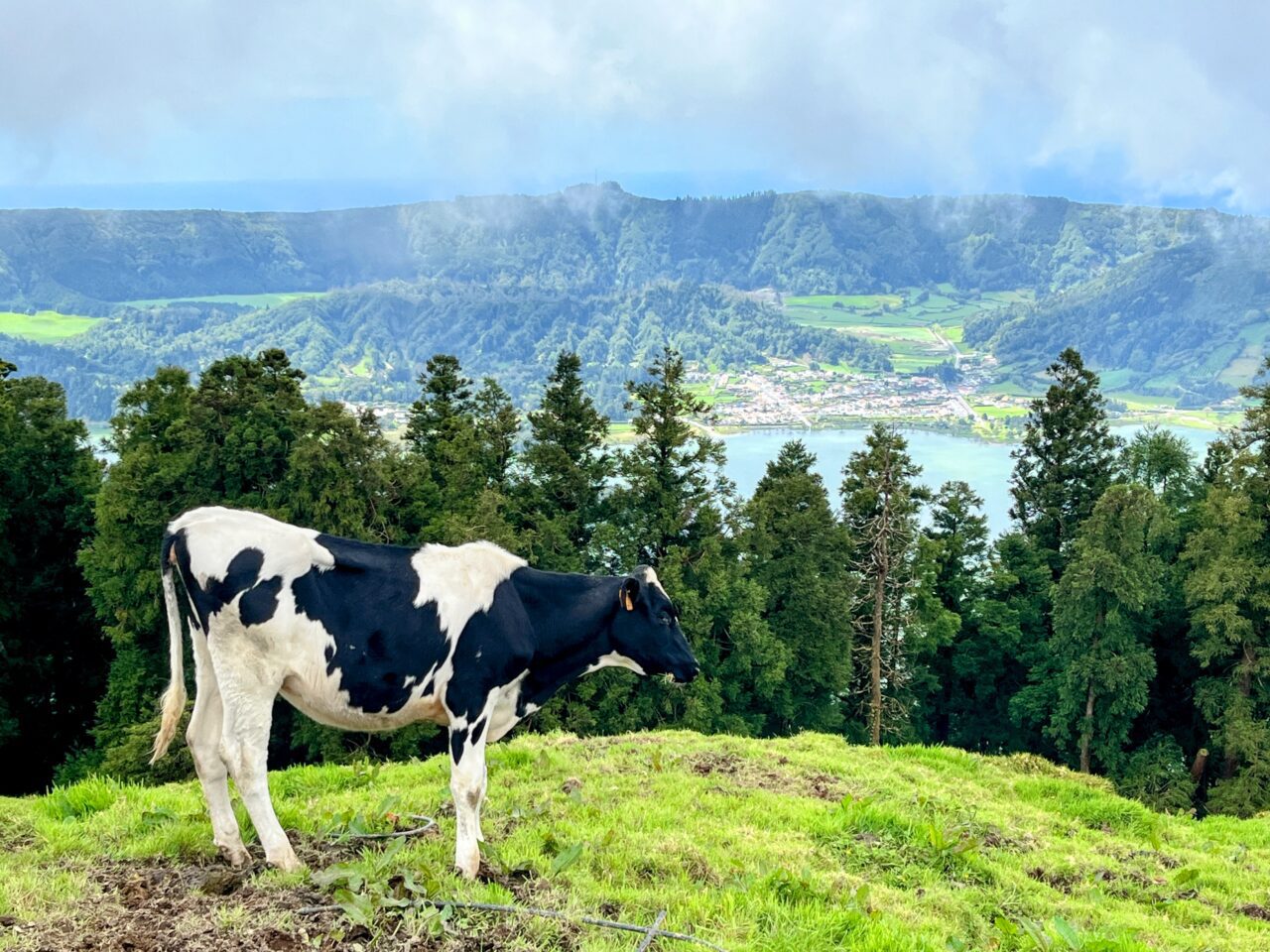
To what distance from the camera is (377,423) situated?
30828mm

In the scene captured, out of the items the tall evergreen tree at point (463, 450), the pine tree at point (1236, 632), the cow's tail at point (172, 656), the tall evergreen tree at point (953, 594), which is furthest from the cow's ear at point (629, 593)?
the tall evergreen tree at point (953, 594)

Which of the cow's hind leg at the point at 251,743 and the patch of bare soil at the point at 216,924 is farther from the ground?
the cow's hind leg at the point at 251,743

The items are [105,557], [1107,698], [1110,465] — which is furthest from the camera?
[1110,465]

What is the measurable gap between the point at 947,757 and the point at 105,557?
23.4 metres

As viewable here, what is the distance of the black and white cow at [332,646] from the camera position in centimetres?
691

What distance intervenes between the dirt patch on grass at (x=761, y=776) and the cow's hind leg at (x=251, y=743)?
5339mm

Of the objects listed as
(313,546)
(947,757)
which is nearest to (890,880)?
(313,546)

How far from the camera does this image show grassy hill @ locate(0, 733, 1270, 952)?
595cm

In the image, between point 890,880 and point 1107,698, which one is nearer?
point 890,880

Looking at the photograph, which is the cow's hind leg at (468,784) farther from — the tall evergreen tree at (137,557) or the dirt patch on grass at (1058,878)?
the tall evergreen tree at (137,557)

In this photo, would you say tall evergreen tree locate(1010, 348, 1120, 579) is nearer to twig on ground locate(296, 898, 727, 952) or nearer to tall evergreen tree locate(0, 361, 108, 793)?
tall evergreen tree locate(0, 361, 108, 793)

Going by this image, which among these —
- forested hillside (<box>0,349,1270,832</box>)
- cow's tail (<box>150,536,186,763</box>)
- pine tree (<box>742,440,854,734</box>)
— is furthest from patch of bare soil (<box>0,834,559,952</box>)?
pine tree (<box>742,440,854,734</box>)

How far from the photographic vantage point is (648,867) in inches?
291

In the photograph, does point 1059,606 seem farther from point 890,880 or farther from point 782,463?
point 890,880
